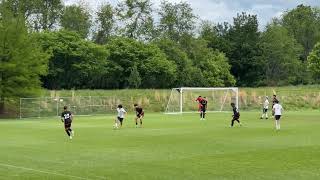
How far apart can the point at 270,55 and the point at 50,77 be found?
52.2 metres

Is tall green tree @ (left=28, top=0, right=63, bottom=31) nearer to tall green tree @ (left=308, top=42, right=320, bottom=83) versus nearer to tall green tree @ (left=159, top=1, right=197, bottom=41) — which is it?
tall green tree @ (left=159, top=1, right=197, bottom=41)

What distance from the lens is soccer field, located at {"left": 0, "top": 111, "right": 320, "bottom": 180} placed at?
1770 centimetres

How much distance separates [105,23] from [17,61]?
168 ft

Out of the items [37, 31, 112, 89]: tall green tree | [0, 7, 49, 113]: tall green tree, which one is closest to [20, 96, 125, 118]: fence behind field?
[0, 7, 49, 113]: tall green tree

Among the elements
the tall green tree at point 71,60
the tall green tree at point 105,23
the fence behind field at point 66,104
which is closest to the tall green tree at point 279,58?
the tall green tree at point 105,23

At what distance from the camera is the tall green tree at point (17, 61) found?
2480 inches

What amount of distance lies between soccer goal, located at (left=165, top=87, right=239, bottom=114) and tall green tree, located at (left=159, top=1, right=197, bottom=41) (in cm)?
3542

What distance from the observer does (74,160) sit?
21.5 m

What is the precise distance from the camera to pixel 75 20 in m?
110

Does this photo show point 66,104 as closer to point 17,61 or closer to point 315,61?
point 17,61

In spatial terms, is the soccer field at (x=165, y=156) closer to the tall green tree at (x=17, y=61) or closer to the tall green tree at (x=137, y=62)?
the tall green tree at (x=17, y=61)

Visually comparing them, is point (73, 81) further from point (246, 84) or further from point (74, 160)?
point (74, 160)

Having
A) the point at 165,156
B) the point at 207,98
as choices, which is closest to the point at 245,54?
the point at 207,98

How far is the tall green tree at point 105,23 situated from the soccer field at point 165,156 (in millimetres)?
79891
